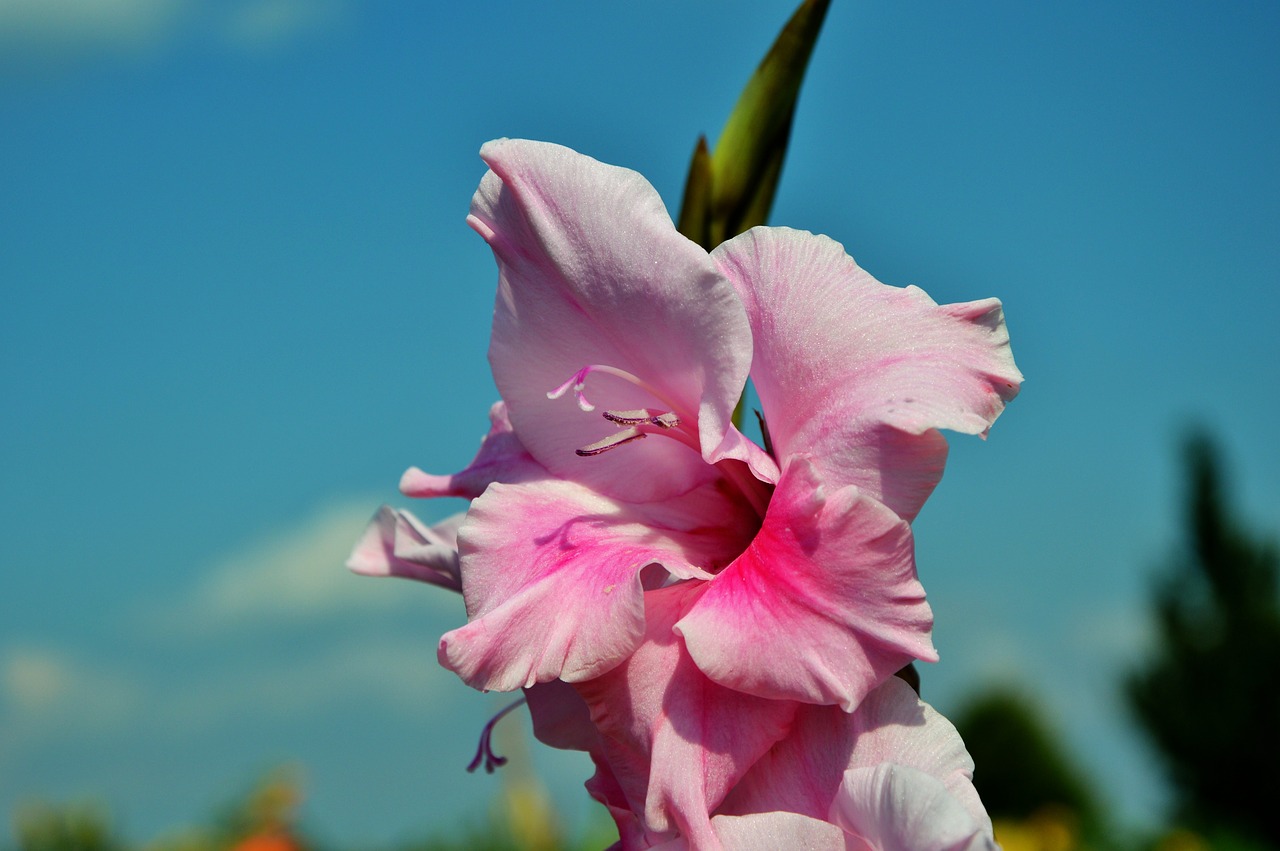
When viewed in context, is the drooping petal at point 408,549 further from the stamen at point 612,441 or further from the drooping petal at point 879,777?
the drooping petal at point 879,777

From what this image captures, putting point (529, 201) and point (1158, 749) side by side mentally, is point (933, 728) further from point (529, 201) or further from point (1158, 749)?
point (1158, 749)

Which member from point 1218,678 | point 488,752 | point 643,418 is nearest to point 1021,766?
point 1218,678

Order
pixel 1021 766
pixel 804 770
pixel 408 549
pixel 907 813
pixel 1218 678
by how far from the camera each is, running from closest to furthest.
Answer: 1. pixel 907 813
2. pixel 804 770
3. pixel 408 549
4. pixel 1021 766
5. pixel 1218 678

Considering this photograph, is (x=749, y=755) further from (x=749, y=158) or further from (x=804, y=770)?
(x=749, y=158)

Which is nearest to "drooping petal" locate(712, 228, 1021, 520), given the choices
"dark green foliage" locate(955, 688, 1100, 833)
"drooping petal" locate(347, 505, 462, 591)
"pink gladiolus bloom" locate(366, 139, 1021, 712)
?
"pink gladiolus bloom" locate(366, 139, 1021, 712)

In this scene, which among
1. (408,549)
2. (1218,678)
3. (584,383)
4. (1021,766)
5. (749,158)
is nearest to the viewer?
(584,383)

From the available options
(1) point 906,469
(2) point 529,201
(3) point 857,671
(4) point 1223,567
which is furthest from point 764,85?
(4) point 1223,567
